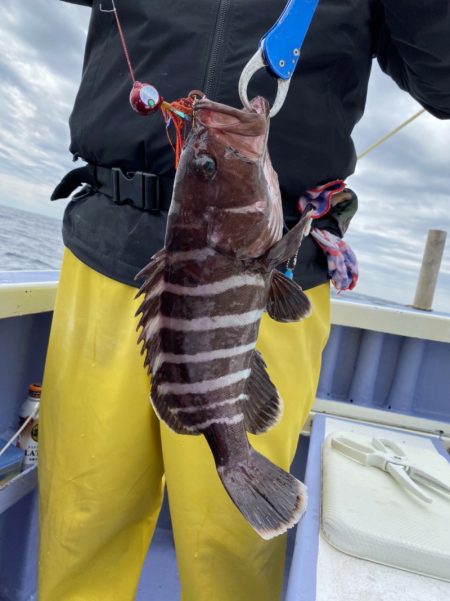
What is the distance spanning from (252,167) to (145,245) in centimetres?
63

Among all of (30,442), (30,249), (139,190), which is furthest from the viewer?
(30,249)

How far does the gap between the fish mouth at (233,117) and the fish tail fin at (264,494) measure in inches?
28.0

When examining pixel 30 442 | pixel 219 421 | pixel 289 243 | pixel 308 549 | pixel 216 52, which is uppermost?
pixel 216 52

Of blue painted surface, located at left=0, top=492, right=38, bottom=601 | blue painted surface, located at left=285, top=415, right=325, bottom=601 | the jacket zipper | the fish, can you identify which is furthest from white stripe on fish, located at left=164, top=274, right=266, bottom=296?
blue painted surface, located at left=0, top=492, right=38, bottom=601

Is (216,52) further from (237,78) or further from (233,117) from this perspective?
(233,117)

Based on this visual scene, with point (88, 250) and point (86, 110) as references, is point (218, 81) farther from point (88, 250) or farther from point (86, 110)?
point (88, 250)

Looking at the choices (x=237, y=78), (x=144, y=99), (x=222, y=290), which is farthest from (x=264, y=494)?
(x=237, y=78)

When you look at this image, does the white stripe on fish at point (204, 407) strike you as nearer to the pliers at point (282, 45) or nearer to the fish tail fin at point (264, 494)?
the fish tail fin at point (264, 494)

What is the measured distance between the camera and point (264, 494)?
41.8 inches

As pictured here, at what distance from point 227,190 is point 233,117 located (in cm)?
14

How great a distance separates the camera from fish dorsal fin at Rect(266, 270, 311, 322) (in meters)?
1.01

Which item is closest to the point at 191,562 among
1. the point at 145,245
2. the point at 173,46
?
the point at 145,245

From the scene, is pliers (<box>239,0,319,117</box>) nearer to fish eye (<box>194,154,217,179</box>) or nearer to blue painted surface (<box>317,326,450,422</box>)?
fish eye (<box>194,154,217,179</box>)

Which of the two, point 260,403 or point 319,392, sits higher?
point 260,403
